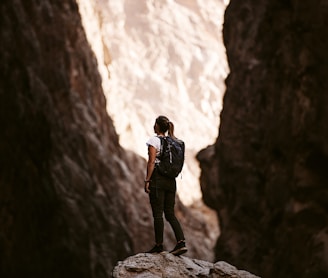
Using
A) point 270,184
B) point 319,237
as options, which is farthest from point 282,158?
point 319,237

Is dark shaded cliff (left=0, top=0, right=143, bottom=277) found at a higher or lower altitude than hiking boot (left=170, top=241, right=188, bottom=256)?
higher

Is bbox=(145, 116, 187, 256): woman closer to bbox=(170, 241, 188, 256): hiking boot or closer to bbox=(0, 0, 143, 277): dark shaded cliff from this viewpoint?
bbox=(170, 241, 188, 256): hiking boot

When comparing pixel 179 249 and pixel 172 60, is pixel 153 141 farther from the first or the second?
pixel 172 60

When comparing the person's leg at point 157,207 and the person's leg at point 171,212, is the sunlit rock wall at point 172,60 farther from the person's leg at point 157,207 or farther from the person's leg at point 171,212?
the person's leg at point 157,207

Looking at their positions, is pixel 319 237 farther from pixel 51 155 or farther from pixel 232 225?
pixel 51 155

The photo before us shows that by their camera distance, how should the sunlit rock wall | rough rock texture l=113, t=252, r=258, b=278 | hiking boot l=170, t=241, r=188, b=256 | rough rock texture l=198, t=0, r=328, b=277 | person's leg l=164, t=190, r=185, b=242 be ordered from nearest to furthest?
rough rock texture l=113, t=252, r=258, b=278 → person's leg l=164, t=190, r=185, b=242 → hiking boot l=170, t=241, r=188, b=256 → rough rock texture l=198, t=0, r=328, b=277 → the sunlit rock wall

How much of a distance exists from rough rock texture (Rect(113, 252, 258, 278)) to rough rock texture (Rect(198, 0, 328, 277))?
5391mm

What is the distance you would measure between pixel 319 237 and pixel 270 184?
410 centimetres

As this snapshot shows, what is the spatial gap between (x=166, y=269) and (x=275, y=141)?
9.80 m

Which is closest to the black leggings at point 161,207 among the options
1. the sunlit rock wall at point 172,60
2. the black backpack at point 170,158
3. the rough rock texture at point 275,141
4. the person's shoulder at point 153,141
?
the black backpack at point 170,158

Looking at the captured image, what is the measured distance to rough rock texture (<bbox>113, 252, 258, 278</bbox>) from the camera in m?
8.81

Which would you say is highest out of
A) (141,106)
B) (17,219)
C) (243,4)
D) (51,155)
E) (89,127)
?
(141,106)

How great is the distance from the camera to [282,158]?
17547 mm

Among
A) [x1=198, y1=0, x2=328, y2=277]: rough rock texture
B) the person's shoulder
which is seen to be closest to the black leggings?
the person's shoulder
